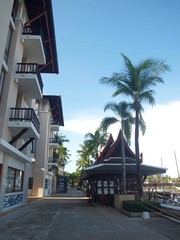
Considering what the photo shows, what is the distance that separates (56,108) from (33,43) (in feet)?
82.2

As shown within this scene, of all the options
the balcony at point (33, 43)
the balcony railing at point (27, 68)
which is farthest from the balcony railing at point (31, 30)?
the balcony railing at point (27, 68)

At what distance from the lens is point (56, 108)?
4291cm

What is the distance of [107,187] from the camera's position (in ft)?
73.2

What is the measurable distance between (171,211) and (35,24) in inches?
713

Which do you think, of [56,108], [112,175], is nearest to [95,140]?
[56,108]

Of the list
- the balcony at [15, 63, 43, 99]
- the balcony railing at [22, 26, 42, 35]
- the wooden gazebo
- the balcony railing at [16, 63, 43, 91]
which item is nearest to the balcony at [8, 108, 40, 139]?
the balcony at [15, 63, 43, 99]

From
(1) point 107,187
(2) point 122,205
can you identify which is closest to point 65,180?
(1) point 107,187

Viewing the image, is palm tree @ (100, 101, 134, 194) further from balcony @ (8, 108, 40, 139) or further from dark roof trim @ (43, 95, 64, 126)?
dark roof trim @ (43, 95, 64, 126)

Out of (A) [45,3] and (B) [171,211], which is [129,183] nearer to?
(B) [171,211]

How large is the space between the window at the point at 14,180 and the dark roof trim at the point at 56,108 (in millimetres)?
19539

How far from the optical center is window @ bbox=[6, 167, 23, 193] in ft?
54.6

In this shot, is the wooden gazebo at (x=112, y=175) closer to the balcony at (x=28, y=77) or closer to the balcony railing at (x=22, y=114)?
the balcony railing at (x=22, y=114)

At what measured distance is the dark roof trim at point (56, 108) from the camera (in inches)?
1508

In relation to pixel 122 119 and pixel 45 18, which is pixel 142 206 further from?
pixel 45 18
